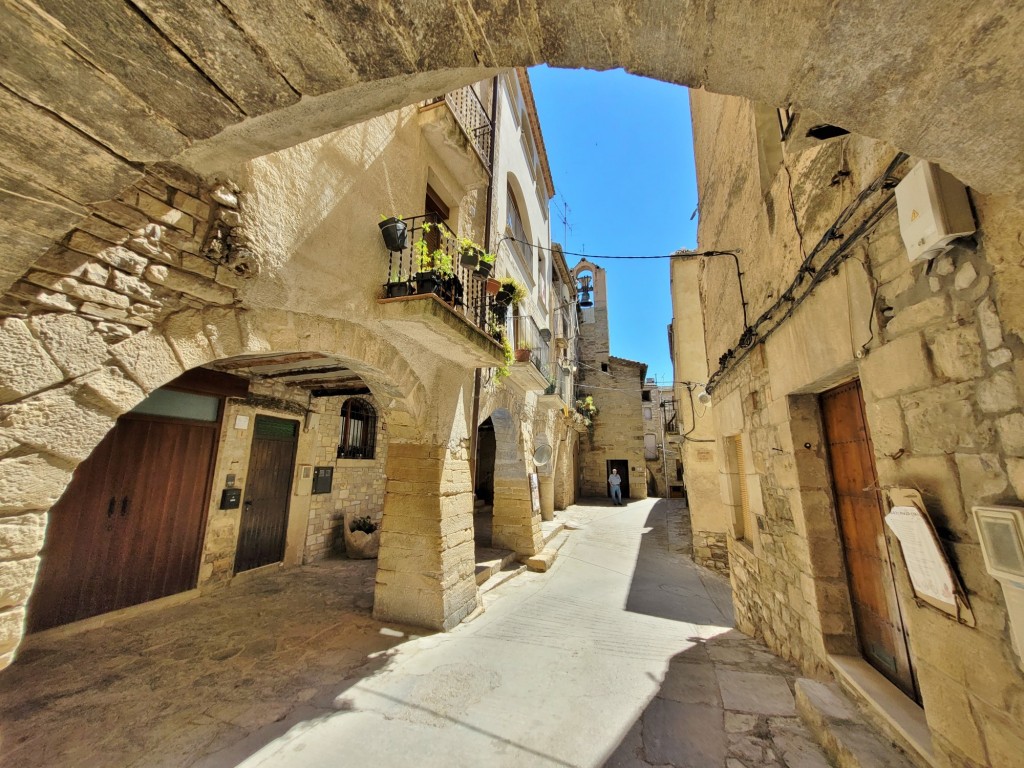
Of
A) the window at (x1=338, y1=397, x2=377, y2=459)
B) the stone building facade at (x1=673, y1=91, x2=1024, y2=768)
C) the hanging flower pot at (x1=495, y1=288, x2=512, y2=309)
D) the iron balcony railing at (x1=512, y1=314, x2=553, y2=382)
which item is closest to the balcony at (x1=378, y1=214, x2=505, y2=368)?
the hanging flower pot at (x1=495, y1=288, x2=512, y2=309)

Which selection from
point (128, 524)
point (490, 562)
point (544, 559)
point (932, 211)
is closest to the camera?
point (932, 211)

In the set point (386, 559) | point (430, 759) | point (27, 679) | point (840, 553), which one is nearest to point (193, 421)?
point (27, 679)

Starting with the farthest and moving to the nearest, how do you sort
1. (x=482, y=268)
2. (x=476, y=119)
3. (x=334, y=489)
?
(x=334, y=489) → (x=476, y=119) → (x=482, y=268)

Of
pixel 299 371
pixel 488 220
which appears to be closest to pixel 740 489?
pixel 488 220

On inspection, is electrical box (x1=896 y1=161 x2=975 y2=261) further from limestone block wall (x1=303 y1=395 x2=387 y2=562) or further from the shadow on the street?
limestone block wall (x1=303 y1=395 x2=387 y2=562)

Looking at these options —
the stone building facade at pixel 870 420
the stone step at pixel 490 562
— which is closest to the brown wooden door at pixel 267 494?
the stone step at pixel 490 562

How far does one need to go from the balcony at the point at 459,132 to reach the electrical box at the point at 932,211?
173 inches

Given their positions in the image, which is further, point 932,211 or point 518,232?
point 518,232

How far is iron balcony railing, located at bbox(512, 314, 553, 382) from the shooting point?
8.91m

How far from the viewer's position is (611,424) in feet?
67.5

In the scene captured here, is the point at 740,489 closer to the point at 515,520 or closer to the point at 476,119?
the point at 515,520

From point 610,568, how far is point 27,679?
7468mm

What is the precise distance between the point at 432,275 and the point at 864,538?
13.1 ft

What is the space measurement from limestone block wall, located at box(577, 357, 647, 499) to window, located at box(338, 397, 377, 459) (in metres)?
12.7
